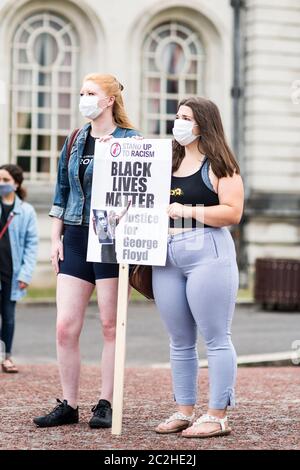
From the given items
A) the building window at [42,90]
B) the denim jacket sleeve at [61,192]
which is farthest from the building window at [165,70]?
the denim jacket sleeve at [61,192]

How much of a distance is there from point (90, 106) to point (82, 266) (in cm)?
90

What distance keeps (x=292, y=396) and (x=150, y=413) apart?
137 cm

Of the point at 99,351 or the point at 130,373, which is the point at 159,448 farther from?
the point at 99,351

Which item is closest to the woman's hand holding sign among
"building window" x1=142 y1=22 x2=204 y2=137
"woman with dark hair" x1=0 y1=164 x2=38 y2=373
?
"woman with dark hair" x1=0 y1=164 x2=38 y2=373

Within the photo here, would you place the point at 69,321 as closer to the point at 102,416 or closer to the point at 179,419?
the point at 102,416

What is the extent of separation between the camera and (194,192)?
6309 mm

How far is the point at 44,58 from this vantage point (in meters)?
23.6

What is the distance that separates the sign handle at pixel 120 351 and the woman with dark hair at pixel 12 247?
13.0 ft

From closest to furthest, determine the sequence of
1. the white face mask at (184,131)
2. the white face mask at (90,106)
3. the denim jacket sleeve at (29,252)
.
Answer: the white face mask at (184,131) < the white face mask at (90,106) < the denim jacket sleeve at (29,252)

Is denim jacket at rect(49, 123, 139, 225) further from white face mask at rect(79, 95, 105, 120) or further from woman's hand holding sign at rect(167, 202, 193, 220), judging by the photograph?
woman's hand holding sign at rect(167, 202, 193, 220)

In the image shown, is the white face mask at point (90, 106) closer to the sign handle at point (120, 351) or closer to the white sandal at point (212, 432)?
the sign handle at point (120, 351)

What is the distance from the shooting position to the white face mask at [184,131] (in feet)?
20.8

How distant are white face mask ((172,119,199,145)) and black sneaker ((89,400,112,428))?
154 cm
